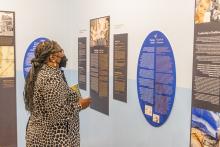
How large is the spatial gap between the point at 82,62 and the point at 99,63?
479mm

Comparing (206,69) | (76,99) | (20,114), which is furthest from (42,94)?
(20,114)

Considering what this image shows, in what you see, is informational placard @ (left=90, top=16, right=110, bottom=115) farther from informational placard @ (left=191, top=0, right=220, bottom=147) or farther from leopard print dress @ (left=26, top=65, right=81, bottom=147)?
informational placard @ (left=191, top=0, right=220, bottom=147)

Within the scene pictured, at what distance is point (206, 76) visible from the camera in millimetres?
2150

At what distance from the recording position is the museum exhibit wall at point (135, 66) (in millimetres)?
2355

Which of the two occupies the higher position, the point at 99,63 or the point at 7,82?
the point at 99,63

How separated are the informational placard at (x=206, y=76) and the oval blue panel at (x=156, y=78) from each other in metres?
0.27

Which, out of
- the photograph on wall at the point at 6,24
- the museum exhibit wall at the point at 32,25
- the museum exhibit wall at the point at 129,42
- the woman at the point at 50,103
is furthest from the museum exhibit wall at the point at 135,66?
the photograph on wall at the point at 6,24

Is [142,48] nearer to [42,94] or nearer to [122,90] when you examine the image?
[122,90]

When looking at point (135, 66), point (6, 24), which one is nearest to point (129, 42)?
point (135, 66)

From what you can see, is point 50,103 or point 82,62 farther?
point 82,62

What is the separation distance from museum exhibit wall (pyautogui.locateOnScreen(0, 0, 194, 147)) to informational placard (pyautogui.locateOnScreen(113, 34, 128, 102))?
0.06 meters

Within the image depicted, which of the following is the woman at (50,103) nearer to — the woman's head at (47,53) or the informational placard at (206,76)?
the woman's head at (47,53)

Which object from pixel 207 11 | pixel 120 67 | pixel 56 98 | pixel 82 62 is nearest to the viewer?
pixel 207 11

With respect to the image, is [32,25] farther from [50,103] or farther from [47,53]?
[50,103]
